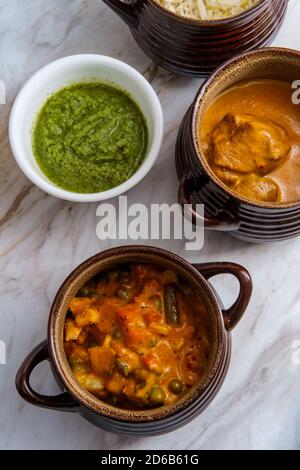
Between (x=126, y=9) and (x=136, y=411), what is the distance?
1038mm

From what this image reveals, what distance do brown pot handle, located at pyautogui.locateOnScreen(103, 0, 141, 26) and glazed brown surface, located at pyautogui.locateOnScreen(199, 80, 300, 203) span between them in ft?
1.05

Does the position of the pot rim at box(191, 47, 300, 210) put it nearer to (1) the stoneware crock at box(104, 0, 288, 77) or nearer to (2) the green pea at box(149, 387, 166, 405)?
(1) the stoneware crock at box(104, 0, 288, 77)

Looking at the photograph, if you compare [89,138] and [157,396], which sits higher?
[89,138]

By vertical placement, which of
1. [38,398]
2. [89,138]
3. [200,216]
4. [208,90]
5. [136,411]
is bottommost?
[38,398]

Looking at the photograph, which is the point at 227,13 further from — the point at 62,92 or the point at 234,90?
the point at 62,92

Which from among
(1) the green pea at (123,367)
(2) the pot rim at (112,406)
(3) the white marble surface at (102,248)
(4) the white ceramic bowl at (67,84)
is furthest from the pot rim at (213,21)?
(1) the green pea at (123,367)

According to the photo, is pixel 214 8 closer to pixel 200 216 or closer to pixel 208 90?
pixel 208 90

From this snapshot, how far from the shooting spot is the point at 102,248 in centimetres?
224

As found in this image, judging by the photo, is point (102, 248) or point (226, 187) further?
point (102, 248)

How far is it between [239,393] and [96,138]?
2.60 feet

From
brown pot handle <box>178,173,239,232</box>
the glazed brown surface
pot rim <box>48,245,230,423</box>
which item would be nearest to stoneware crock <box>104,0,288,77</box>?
the glazed brown surface

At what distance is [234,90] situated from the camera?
2068 mm

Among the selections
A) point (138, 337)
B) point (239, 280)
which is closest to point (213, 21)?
point (239, 280)
